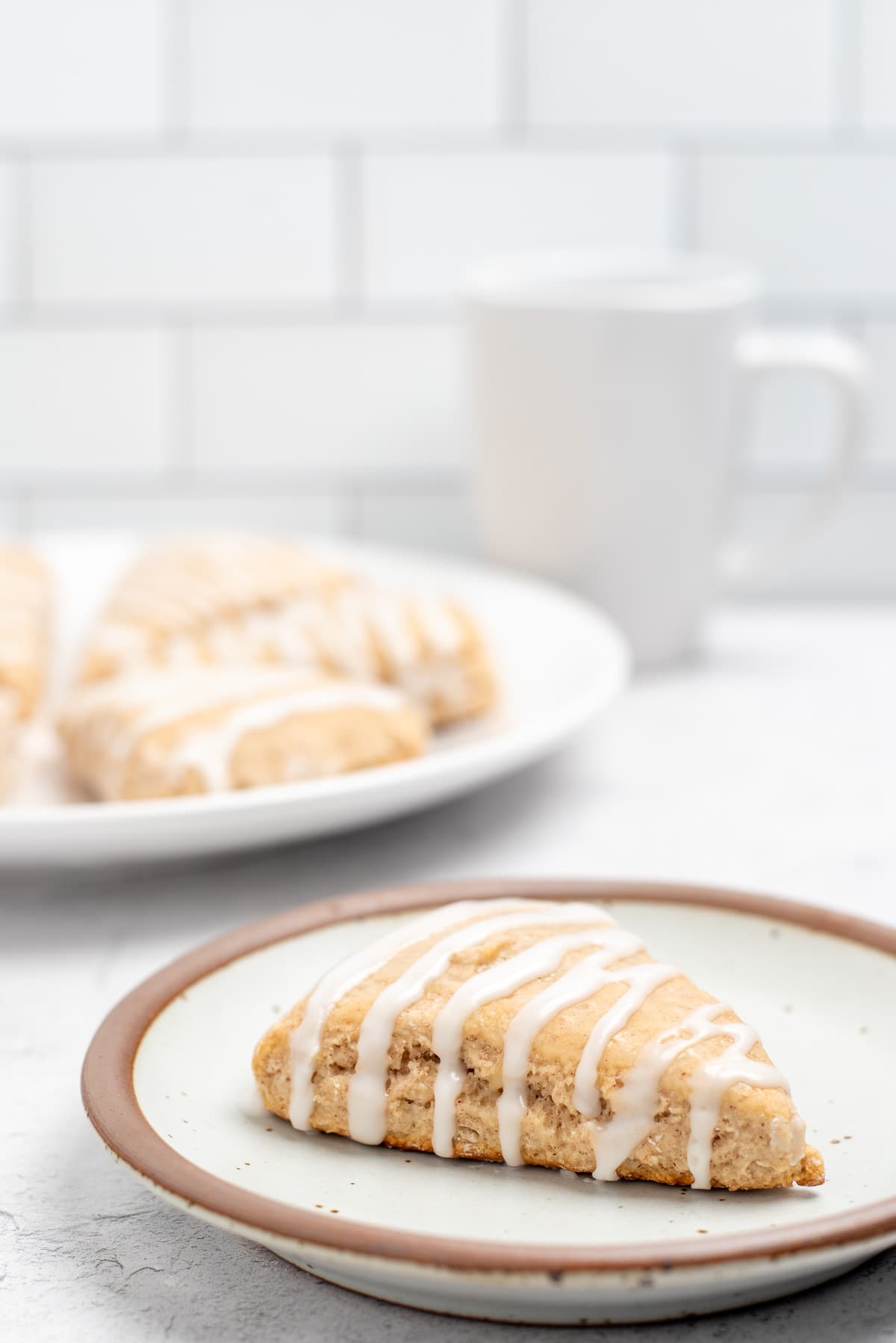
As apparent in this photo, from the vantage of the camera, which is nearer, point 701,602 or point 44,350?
point 701,602

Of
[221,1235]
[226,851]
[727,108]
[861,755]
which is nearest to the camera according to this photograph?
[221,1235]

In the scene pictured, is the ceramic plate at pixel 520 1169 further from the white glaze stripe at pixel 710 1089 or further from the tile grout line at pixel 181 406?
the tile grout line at pixel 181 406

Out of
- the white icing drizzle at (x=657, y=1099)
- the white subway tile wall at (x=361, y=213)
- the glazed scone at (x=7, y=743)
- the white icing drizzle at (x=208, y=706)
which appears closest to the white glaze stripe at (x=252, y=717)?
the white icing drizzle at (x=208, y=706)

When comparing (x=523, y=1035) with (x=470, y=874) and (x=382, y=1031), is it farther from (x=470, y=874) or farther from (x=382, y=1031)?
(x=470, y=874)

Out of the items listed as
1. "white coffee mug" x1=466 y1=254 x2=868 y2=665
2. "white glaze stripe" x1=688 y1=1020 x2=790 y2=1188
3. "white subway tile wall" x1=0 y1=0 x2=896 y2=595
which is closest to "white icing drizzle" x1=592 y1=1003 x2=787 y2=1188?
"white glaze stripe" x1=688 y1=1020 x2=790 y2=1188

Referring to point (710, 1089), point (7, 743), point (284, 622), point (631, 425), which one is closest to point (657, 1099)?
point (710, 1089)

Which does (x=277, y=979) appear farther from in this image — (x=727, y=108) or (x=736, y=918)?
(x=727, y=108)

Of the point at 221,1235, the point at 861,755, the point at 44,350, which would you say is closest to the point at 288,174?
the point at 44,350
